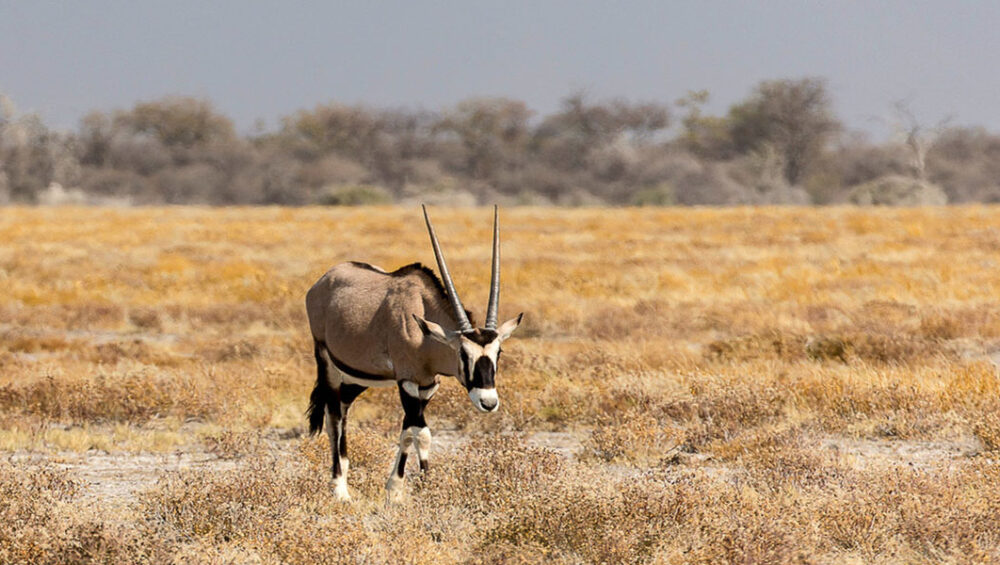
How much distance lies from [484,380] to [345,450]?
152 cm

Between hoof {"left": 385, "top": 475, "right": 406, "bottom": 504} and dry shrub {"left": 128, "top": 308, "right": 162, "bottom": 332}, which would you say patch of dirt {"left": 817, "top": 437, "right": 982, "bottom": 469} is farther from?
dry shrub {"left": 128, "top": 308, "right": 162, "bottom": 332}

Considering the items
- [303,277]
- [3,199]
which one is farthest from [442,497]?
[3,199]

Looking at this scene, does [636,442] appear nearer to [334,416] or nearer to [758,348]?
[334,416]

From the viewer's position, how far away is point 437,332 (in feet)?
19.0

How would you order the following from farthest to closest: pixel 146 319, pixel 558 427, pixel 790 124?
pixel 790 124 → pixel 146 319 → pixel 558 427

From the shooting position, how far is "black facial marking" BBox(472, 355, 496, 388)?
559cm

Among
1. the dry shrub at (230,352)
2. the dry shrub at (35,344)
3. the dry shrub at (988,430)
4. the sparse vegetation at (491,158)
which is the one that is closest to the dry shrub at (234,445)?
the dry shrub at (230,352)

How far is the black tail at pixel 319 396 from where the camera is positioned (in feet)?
22.6

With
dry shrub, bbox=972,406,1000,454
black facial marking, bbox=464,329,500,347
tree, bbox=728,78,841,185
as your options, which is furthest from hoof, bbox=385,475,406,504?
tree, bbox=728,78,841,185

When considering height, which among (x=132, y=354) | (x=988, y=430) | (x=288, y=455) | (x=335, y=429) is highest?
(x=335, y=429)

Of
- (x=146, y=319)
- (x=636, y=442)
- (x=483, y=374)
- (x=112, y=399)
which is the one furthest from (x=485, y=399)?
(x=146, y=319)

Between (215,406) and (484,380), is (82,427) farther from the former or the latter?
(484,380)

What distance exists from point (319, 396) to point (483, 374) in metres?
2.07

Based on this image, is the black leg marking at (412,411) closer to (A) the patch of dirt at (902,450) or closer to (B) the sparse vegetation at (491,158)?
(A) the patch of dirt at (902,450)
